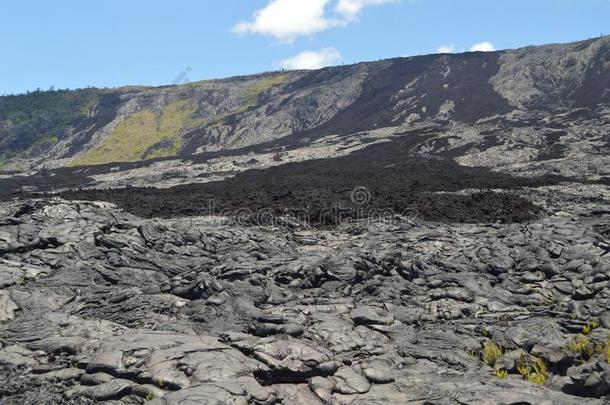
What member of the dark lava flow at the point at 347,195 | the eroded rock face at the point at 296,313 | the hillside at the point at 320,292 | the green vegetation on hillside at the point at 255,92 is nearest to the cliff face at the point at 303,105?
the green vegetation on hillside at the point at 255,92

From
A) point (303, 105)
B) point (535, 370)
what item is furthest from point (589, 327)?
point (303, 105)

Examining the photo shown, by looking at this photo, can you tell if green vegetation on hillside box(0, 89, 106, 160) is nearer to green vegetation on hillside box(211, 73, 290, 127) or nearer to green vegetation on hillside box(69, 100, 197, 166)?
green vegetation on hillside box(69, 100, 197, 166)

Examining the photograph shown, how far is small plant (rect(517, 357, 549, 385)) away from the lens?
11.9m

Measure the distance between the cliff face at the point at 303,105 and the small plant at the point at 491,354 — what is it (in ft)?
243

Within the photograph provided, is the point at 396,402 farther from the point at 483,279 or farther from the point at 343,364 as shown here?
the point at 483,279

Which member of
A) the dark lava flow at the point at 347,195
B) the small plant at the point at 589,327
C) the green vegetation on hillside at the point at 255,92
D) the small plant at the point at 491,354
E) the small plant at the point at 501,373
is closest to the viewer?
the small plant at the point at 501,373

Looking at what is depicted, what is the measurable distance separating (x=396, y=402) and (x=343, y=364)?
2.13 m

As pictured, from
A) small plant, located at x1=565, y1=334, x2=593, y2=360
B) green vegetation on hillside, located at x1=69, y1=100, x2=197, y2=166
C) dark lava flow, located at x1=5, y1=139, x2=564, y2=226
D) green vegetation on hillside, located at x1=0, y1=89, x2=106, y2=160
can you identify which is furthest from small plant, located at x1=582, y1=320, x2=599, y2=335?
green vegetation on hillside, located at x1=0, y1=89, x2=106, y2=160

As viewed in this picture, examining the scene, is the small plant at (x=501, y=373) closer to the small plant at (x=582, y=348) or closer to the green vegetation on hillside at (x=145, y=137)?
the small plant at (x=582, y=348)

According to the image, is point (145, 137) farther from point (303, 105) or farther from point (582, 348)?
point (582, 348)

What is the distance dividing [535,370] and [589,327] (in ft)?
10.6

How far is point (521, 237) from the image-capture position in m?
22.6

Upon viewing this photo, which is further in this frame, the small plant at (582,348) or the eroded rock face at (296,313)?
the small plant at (582,348)

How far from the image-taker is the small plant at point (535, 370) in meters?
11.9
